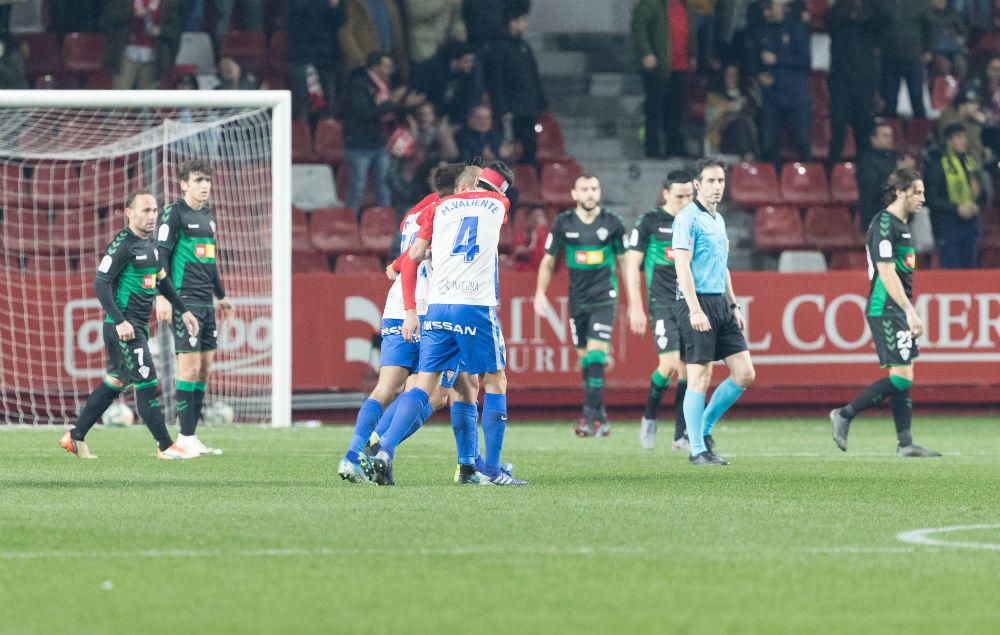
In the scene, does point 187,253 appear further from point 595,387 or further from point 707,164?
point 707,164

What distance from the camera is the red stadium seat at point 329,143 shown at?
20.8 metres

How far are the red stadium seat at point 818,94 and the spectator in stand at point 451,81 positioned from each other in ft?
15.9

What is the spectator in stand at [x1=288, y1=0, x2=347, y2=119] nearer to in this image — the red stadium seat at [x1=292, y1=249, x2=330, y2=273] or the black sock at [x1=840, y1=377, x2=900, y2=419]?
the red stadium seat at [x1=292, y1=249, x2=330, y2=273]

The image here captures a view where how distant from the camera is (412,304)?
32.1 ft

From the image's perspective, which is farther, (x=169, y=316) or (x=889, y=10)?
(x=889, y=10)

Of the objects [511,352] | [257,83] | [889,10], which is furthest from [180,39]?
[889,10]

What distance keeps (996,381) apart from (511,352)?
497 cm

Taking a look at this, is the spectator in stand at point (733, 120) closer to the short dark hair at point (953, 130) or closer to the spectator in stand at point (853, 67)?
the spectator in stand at point (853, 67)

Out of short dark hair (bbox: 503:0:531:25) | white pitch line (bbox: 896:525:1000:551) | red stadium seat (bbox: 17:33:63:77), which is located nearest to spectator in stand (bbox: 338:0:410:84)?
short dark hair (bbox: 503:0:531:25)

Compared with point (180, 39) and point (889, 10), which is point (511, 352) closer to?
point (180, 39)

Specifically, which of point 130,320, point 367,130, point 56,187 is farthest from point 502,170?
point 367,130

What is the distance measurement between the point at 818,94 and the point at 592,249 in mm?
9025

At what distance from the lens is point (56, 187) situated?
Result: 18.4m

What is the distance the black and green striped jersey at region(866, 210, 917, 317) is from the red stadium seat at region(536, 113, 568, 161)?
30.7 ft
